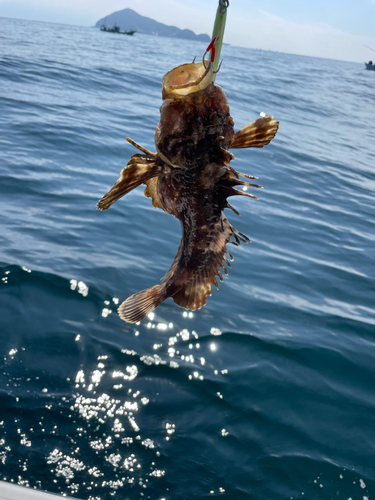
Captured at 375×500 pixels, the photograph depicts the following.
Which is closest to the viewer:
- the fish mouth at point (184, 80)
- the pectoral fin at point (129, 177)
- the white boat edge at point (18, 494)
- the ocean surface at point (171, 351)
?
the pectoral fin at point (129, 177)

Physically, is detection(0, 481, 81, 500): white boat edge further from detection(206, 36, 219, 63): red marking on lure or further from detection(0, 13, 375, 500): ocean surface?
detection(206, 36, 219, 63): red marking on lure

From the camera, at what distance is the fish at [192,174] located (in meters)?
2.14

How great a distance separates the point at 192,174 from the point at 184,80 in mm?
502

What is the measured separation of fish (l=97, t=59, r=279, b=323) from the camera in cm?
214

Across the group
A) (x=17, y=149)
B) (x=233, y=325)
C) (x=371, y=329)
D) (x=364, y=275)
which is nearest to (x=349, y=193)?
(x=364, y=275)

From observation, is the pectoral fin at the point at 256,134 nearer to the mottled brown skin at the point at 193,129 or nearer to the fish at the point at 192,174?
the fish at the point at 192,174

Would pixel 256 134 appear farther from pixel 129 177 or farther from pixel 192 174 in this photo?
pixel 129 177

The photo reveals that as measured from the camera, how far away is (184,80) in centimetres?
218

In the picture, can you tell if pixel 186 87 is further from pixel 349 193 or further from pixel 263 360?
pixel 349 193

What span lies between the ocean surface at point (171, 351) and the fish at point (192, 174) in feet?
10.2

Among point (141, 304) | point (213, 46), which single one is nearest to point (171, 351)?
point (141, 304)

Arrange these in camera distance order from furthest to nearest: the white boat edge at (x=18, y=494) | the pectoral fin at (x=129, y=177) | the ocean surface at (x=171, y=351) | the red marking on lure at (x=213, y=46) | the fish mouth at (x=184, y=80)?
the ocean surface at (x=171, y=351) < the white boat edge at (x=18, y=494) < the fish mouth at (x=184, y=80) < the pectoral fin at (x=129, y=177) < the red marking on lure at (x=213, y=46)

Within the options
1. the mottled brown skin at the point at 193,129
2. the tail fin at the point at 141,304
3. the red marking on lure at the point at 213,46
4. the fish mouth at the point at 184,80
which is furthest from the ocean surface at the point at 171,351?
the red marking on lure at the point at 213,46

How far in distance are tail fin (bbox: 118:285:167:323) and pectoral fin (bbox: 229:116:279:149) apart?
1.02 m
